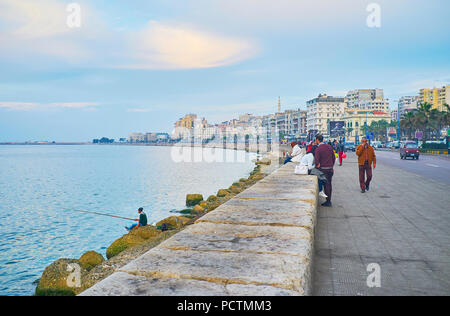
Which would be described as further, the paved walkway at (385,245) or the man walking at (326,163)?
the man walking at (326,163)

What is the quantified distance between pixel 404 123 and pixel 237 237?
92.3 metres

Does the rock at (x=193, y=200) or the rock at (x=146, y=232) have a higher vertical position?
the rock at (x=146, y=232)

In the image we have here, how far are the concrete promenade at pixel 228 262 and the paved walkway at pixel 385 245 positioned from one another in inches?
26.7

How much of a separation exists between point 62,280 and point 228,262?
7.25 m

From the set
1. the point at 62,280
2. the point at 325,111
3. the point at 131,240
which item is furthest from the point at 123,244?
the point at 325,111

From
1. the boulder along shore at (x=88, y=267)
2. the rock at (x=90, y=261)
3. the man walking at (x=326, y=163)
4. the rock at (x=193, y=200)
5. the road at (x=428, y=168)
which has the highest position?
the man walking at (x=326, y=163)

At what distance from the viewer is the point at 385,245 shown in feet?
19.7

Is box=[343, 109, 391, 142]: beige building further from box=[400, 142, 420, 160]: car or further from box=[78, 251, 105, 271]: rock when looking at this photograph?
box=[78, 251, 105, 271]: rock

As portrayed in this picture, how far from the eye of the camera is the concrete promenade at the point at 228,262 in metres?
2.74

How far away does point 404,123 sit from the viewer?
85.7 metres

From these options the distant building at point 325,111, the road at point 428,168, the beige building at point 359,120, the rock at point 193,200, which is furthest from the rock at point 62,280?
the distant building at point 325,111

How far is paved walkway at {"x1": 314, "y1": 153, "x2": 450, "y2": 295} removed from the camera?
4.20m

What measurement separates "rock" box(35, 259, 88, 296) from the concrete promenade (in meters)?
4.88

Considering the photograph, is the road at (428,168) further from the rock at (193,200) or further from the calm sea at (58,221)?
the calm sea at (58,221)
